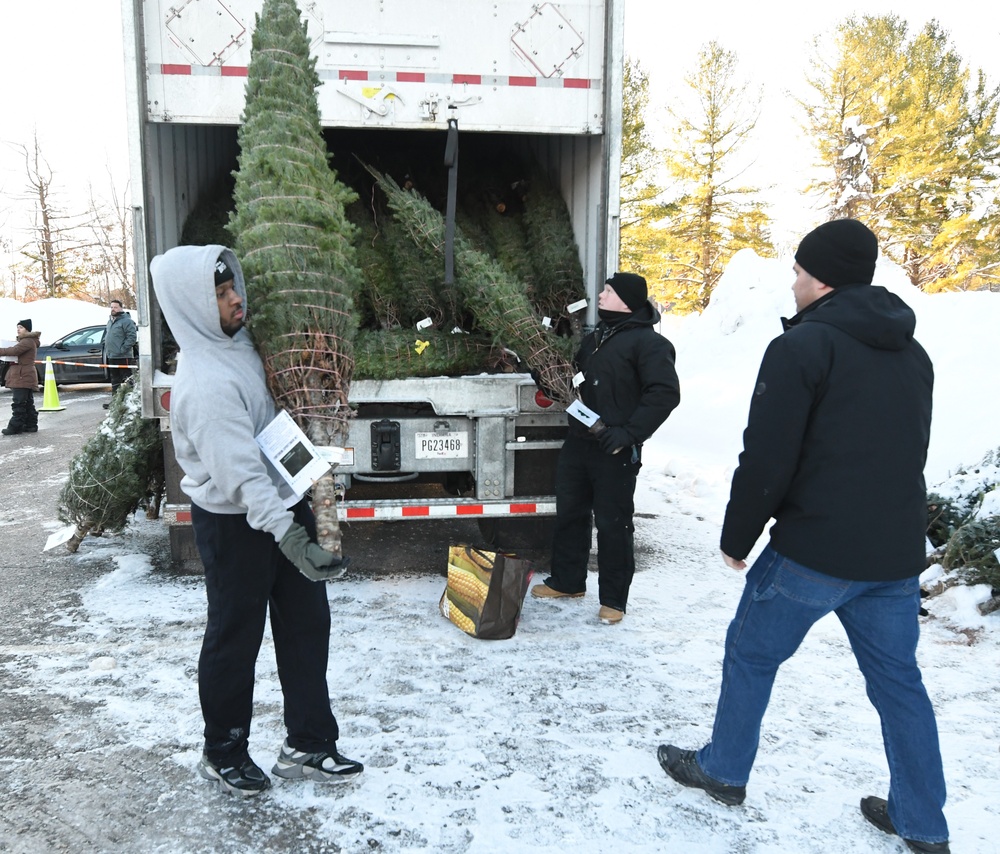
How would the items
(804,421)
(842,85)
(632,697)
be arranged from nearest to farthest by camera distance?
(804,421) < (632,697) < (842,85)

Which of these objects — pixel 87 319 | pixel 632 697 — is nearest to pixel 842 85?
pixel 87 319

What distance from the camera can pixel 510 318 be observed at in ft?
14.4

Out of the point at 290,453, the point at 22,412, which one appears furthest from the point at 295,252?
the point at 22,412

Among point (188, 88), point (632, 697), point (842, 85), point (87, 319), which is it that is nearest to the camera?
point (632, 697)

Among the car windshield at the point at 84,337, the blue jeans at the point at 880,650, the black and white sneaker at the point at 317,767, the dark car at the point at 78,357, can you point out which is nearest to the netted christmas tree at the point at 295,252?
the black and white sneaker at the point at 317,767

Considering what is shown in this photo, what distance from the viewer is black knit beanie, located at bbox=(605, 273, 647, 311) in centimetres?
410

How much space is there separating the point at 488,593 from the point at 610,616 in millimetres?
689

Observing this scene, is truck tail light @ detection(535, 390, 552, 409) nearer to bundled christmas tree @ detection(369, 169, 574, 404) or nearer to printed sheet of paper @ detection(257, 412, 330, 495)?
bundled christmas tree @ detection(369, 169, 574, 404)

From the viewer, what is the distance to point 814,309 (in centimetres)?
239

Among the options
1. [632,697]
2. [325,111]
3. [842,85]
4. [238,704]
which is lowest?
[632,697]

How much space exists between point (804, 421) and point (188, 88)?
355cm

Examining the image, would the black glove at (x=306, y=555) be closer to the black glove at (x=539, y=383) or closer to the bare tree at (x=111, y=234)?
the black glove at (x=539, y=383)

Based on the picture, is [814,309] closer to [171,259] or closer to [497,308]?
[171,259]

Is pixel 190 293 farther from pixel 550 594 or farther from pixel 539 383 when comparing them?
pixel 550 594
